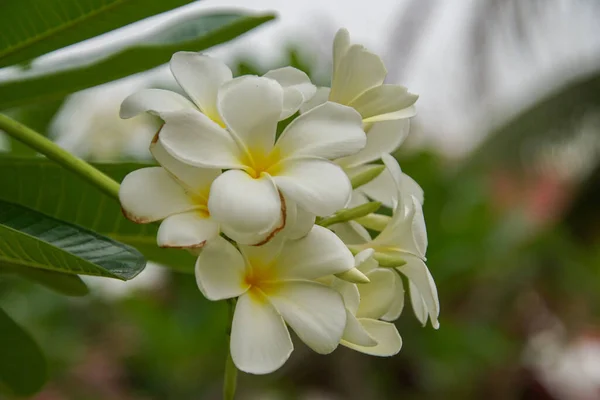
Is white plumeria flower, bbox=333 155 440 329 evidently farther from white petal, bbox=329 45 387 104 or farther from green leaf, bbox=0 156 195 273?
green leaf, bbox=0 156 195 273

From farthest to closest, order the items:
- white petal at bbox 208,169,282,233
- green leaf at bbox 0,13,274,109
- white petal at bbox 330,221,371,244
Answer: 1. green leaf at bbox 0,13,274,109
2. white petal at bbox 330,221,371,244
3. white petal at bbox 208,169,282,233

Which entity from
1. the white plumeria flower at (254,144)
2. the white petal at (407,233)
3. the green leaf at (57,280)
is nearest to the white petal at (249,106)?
the white plumeria flower at (254,144)

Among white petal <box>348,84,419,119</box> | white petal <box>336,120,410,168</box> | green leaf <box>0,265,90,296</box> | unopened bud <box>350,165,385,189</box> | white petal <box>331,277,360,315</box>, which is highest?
white petal <box>348,84,419,119</box>

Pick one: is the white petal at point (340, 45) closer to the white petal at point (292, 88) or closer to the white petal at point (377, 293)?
the white petal at point (292, 88)

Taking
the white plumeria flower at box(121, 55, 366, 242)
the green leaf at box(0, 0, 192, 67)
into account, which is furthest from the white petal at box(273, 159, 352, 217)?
the green leaf at box(0, 0, 192, 67)

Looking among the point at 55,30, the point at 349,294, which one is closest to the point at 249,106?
the point at 349,294

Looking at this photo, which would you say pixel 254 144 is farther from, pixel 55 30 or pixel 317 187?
pixel 55 30

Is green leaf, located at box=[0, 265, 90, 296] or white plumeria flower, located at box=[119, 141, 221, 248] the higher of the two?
white plumeria flower, located at box=[119, 141, 221, 248]

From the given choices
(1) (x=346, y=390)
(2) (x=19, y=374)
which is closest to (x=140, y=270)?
(2) (x=19, y=374)
